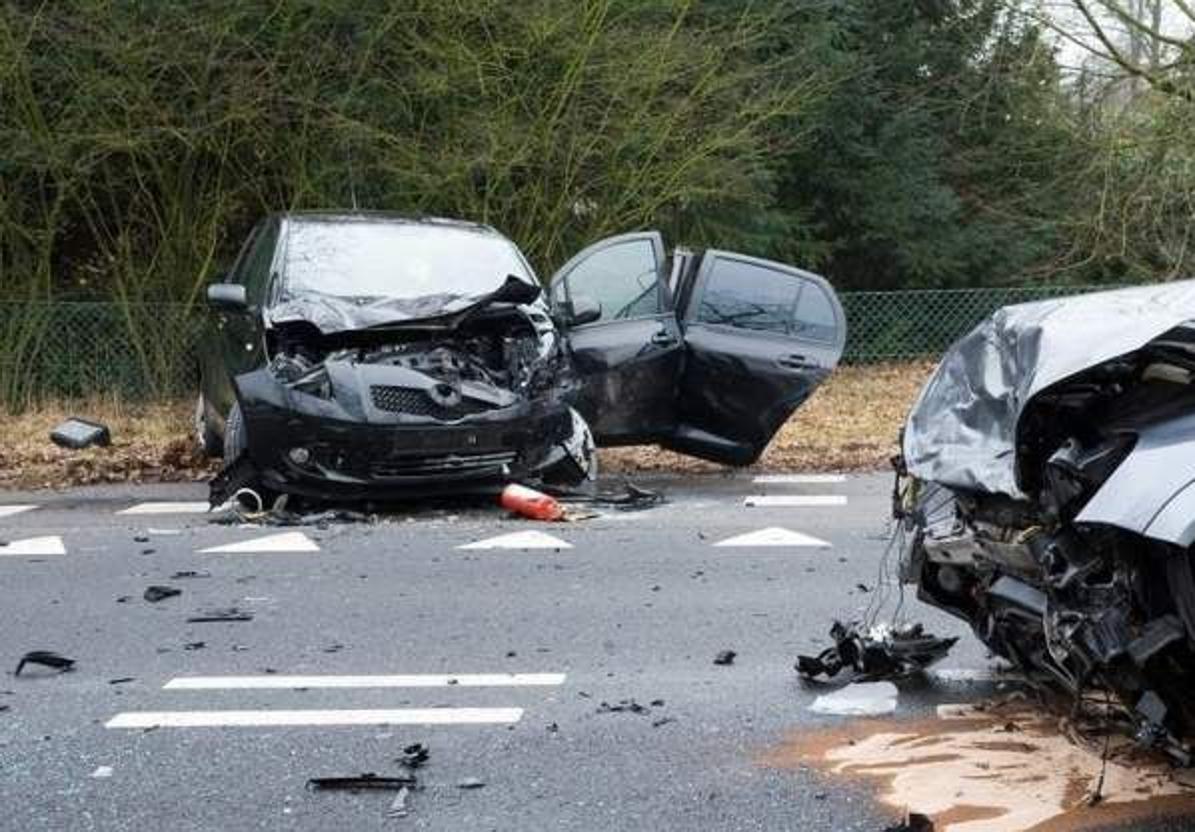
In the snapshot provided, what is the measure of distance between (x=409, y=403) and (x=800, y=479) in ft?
10.4

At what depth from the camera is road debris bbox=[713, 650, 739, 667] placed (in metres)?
5.25

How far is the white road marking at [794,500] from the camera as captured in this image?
875 centimetres

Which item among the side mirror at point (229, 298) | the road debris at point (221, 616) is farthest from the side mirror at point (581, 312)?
the road debris at point (221, 616)

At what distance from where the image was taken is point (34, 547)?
7586 mm

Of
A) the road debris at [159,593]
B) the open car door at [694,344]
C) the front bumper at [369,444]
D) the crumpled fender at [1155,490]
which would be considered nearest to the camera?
the crumpled fender at [1155,490]

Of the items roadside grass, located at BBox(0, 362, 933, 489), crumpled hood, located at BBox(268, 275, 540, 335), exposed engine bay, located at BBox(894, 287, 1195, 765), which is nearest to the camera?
exposed engine bay, located at BBox(894, 287, 1195, 765)

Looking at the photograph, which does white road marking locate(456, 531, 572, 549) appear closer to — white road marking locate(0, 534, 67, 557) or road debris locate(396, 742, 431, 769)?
white road marking locate(0, 534, 67, 557)

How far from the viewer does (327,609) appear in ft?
20.2

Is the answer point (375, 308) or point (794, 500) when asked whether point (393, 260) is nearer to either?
point (375, 308)

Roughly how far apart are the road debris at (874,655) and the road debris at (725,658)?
289mm

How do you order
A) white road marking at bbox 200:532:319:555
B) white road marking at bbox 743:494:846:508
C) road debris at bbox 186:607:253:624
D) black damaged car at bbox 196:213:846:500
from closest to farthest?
1. road debris at bbox 186:607:253:624
2. white road marking at bbox 200:532:319:555
3. black damaged car at bbox 196:213:846:500
4. white road marking at bbox 743:494:846:508

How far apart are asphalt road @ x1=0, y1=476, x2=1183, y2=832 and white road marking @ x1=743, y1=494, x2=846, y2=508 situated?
0.46 metres

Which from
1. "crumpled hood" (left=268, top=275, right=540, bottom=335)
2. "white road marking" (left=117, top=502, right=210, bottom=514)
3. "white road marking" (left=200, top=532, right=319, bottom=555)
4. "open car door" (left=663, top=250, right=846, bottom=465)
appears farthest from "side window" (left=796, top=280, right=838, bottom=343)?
"white road marking" (left=117, top=502, right=210, bottom=514)

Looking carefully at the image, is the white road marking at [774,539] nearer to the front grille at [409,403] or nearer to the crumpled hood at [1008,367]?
the front grille at [409,403]
